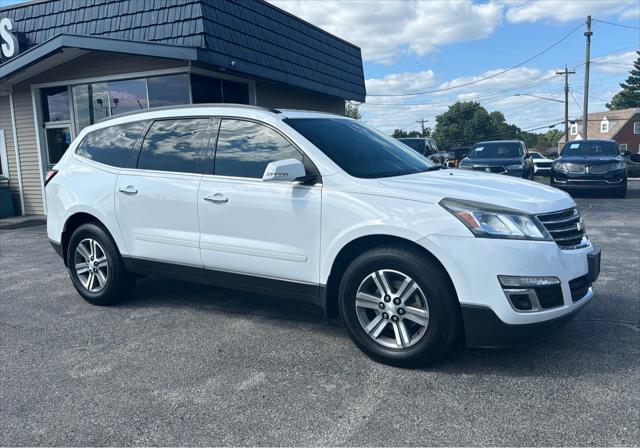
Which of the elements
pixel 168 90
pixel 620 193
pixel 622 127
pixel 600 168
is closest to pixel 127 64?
pixel 168 90

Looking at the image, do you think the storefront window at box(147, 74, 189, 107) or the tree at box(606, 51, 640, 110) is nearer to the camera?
the storefront window at box(147, 74, 189, 107)

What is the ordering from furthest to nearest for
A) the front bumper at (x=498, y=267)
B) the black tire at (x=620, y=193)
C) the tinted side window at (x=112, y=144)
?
the black tire at (x=620, y=193), the tinted side window at (x=112, y=144), the front bumper at (x=498, y=267)

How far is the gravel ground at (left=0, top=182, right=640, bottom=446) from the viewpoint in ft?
9.27

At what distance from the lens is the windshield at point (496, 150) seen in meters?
14.6

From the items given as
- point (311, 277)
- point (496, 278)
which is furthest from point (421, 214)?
point (311, 277)

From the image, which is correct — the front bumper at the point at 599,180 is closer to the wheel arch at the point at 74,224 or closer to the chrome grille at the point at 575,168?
the chrome grille at the point at 575,168

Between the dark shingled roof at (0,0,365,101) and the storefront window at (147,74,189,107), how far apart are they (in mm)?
825

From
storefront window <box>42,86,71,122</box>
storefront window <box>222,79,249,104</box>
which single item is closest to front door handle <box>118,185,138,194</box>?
storefront window <box>222,79,249,104</box>

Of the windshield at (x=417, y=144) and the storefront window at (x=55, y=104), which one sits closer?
the storefront window at (x=55, y=104)

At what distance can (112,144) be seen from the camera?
17.0 ft

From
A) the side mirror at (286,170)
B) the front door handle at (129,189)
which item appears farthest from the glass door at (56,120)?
the side mirror at (286,170)

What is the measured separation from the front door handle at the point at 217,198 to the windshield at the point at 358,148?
791 mm

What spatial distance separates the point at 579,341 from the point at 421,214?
5.56 ft

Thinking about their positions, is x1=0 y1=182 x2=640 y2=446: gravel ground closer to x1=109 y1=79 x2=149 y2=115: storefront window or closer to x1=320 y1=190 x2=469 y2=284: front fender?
x1=320 y1=190 x2=469 y2=284: front fender
